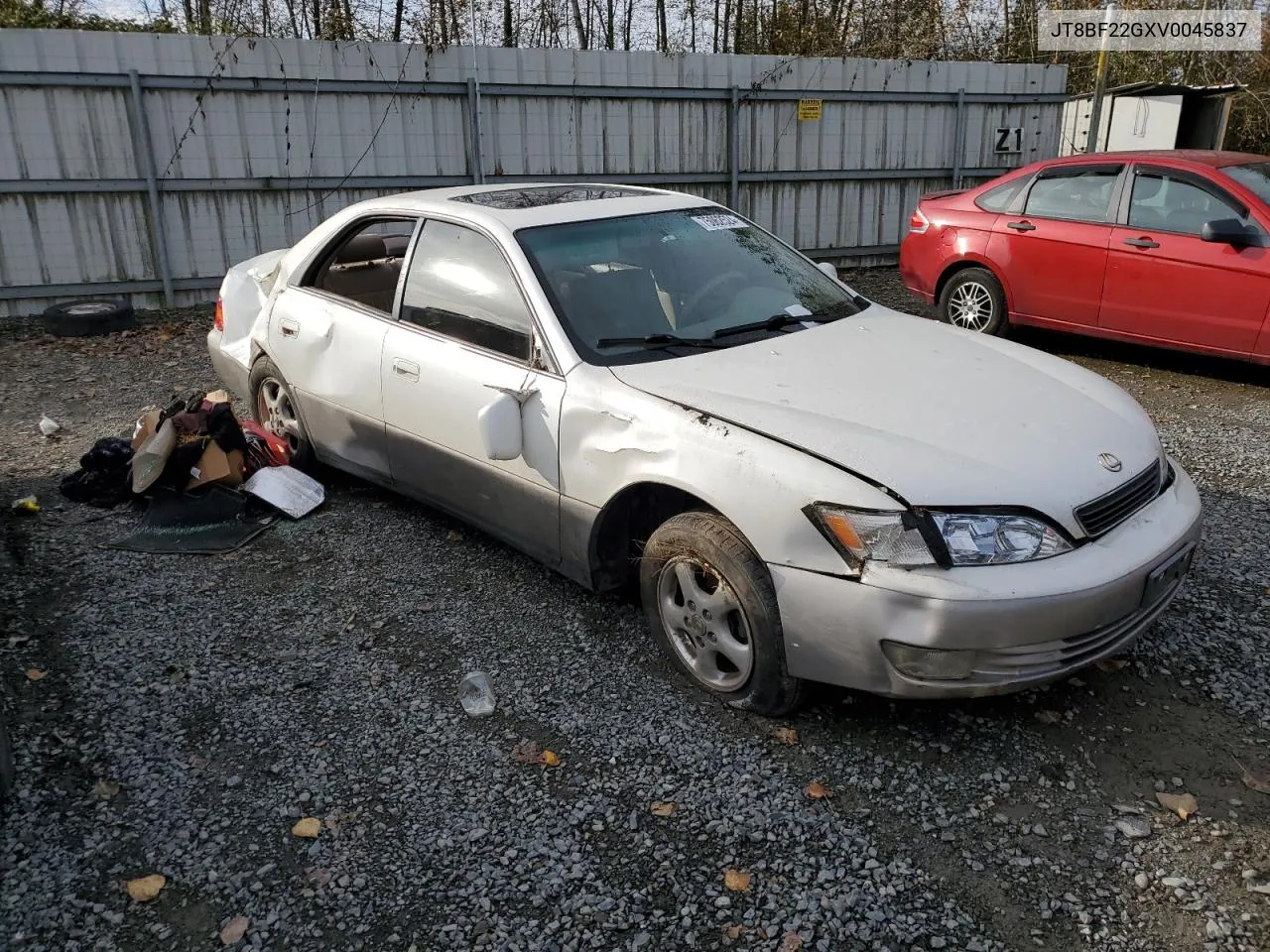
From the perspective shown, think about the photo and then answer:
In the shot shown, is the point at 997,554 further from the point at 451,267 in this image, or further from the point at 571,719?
the point at 451,267

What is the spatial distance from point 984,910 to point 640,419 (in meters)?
1.78

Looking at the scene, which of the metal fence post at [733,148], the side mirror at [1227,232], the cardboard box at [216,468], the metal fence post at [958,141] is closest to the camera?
the cardboard box at [216,468]

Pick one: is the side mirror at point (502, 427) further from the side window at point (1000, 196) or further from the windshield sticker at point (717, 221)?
the side window at point (1000, 196)

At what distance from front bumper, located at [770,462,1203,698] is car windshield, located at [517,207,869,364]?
124 cm

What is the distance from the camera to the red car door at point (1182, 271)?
21.7ft

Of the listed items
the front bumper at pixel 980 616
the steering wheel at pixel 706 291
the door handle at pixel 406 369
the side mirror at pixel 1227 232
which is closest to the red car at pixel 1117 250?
the side mirror at pixel 1227 232

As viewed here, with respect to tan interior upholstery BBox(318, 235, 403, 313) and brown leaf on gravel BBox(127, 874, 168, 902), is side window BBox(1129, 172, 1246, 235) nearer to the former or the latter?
tan interior upholstery BBox(318, 235, 403, 313)

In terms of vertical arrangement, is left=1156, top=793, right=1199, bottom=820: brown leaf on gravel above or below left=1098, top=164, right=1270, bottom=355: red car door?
below

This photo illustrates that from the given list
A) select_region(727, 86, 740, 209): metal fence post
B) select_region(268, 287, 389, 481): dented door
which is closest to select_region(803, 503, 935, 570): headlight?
select_region(268, 287, 389, 481): dented door

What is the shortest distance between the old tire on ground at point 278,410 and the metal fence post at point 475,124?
17.2ft

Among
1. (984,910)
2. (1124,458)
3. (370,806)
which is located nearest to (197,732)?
(370,806)

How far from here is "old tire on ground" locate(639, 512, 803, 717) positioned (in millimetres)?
3078

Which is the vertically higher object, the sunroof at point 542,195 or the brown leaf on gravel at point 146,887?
the sunroof at point 542,195

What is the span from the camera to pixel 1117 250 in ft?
23.7
